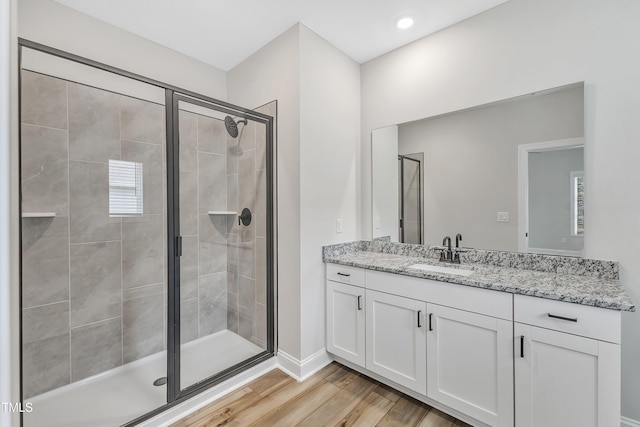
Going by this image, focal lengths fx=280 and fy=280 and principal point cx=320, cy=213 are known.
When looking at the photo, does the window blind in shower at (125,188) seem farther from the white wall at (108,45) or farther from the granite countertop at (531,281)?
the granite countertop at (531,281)

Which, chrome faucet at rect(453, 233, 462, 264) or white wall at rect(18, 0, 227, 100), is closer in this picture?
white wall at rect(18, 0, 227, 100)

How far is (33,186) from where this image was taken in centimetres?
181

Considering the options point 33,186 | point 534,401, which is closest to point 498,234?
point 534,401

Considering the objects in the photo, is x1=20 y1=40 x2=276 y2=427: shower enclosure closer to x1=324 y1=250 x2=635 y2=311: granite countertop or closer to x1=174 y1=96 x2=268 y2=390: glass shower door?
x1=174 y1=96 x2=268 y2=390: glass shower door

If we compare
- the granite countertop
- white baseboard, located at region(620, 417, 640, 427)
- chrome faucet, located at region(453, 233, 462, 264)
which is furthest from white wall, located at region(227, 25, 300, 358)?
white baseboard, located at region(620, 417, 640, 427)

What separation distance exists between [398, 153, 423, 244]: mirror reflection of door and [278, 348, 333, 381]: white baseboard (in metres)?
1.19

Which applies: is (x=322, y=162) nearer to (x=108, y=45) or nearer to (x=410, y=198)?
(x=410, y=198)

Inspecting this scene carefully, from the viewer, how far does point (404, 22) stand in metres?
2.12

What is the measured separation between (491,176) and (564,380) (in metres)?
1.29

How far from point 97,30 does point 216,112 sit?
1.06m

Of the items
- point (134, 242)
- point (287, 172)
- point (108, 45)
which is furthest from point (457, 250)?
point (108, 45)

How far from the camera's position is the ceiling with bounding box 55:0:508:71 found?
6.42ft

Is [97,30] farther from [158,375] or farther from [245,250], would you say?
[158,375]

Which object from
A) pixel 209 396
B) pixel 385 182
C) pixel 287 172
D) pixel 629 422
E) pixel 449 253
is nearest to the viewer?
pixel 629 422
